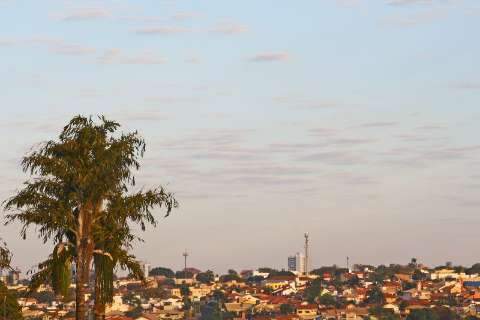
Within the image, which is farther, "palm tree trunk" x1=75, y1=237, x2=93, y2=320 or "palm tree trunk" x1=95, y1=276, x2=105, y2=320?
"palm tree trunk" x1=95, y1=276, x2=105, y2=320

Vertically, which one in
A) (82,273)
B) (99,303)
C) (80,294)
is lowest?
(99,303)

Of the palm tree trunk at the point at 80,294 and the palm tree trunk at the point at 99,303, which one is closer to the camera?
the palm tree trunk at the point at 80,294

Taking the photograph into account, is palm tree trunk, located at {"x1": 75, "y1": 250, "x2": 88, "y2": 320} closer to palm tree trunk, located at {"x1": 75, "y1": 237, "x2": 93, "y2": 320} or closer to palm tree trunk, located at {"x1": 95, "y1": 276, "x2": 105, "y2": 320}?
palm tree trunk, located at {"x1": 75, "y1": 237, "x2": 93, "y2": 320}

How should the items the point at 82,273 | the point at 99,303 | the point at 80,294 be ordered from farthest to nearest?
the point at 99,303
the point at 82,273
the point at 80,294

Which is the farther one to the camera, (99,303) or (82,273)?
(99,303)

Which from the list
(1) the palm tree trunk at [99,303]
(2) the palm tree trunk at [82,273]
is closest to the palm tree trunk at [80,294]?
(2) the palm tree trunk at [82,273]

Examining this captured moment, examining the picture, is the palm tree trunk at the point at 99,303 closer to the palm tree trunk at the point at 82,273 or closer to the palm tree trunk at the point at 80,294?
the palm tree trunk at the point at 82,273

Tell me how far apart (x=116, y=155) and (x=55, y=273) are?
2429 millimetres

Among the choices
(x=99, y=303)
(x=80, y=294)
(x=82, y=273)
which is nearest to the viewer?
(x=80, y=294)

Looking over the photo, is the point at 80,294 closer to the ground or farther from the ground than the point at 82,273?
closer to the ground

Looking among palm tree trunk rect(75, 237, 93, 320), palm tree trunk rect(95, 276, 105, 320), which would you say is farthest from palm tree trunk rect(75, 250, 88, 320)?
palm tree trunk rect(95, 276, 105, 320)

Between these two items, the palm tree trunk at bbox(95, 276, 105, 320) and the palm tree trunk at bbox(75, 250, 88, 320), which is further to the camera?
the palm tree trunk at bbox(95, 276, 105, 320)

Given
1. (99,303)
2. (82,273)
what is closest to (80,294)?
(82,273)

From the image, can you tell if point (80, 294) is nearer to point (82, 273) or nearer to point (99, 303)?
point (82, 273)
